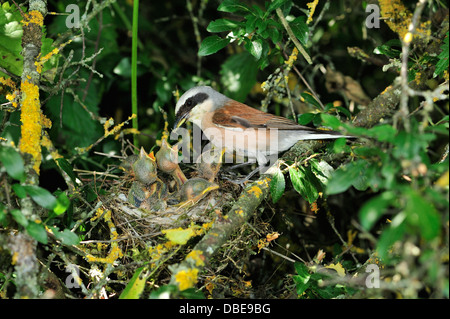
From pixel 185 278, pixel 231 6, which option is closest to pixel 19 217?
pixel 185 278

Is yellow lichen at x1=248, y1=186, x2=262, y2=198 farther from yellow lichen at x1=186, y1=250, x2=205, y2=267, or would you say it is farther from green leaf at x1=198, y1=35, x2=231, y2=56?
green leaf at x1=198, y1=35, x2=231, y2=56

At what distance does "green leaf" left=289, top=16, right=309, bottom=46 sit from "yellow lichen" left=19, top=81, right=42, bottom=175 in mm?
1833

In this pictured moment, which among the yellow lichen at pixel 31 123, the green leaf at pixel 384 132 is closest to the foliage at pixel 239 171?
the green leaf at pixel 384 132

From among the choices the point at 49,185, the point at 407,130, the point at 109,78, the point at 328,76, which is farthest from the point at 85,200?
the point at 328,76

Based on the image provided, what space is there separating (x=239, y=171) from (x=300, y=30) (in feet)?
5.39

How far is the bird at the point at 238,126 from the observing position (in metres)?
3.94

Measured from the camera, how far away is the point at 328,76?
15.8 ft

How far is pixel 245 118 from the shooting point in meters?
4.10

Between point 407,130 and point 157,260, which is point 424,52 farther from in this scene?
point 157,260

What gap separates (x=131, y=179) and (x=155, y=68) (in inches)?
65.1

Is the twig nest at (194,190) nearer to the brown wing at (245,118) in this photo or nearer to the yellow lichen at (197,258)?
the brown wing at (245,118)

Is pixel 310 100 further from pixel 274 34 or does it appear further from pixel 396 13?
pixel 396 13

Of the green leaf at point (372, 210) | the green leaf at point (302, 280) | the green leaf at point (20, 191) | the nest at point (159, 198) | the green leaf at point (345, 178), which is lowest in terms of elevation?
the green leaf at point (302, 280)

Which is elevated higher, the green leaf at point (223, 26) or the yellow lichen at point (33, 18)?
the yellow lichen at point (33, 18)
